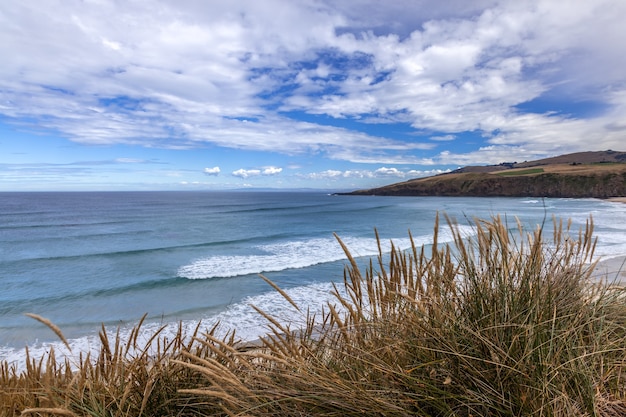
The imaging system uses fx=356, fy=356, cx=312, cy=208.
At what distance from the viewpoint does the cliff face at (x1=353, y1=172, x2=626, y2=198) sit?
74.9m

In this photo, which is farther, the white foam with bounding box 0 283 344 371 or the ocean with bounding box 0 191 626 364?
the ocean with bounding box 0 191 626 364

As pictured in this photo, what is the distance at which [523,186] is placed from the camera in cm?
9162

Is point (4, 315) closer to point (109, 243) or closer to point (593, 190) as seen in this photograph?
point (109, 243)

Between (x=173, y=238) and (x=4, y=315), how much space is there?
15526 mm

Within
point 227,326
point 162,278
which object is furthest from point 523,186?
point 227,326

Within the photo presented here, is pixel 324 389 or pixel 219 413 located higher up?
pixel 324 389

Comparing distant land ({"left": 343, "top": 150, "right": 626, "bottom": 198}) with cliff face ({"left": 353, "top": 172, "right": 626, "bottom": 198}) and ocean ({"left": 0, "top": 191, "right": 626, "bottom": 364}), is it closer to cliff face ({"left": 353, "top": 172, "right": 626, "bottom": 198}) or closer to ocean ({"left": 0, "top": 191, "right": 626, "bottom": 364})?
cliff face ({"left": 353, "top": 172, "right": 626, "bottom": 198})

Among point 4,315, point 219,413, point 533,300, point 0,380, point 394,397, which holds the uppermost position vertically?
point 533,300

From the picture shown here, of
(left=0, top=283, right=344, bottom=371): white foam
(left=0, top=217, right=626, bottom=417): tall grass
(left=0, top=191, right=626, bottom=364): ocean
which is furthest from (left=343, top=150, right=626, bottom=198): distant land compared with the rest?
(left=0, top=217, right=626, bottom=417): tall grass

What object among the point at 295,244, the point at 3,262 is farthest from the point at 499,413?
the point at 3,262

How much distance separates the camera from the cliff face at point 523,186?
74919 millimetres

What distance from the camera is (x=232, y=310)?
36.5 feet

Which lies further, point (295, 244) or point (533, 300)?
point (295, 244)

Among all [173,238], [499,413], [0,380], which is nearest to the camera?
[499,413]
